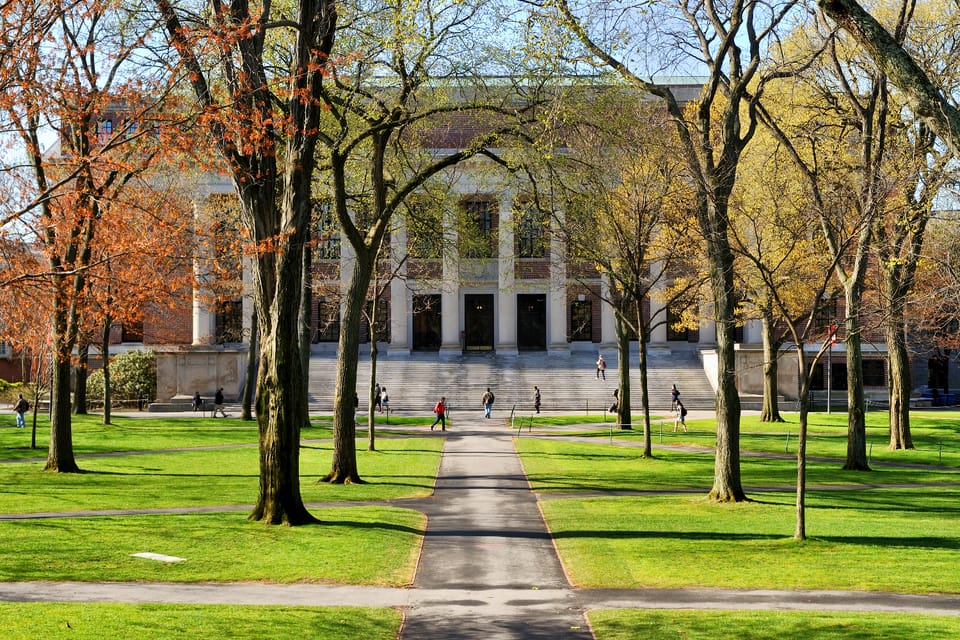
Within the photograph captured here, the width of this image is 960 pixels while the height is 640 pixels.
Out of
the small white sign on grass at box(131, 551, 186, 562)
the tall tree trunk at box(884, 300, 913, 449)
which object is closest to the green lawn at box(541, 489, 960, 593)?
the small white sign on grass at box(131, 551, 186, 562)

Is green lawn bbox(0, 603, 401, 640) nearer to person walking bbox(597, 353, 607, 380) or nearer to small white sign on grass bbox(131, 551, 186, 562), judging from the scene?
small white sign on grass bbox(131, 551, 186, 562)

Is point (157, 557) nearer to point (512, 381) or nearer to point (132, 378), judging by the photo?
point (132, 378)

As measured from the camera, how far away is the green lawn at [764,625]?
10.3m

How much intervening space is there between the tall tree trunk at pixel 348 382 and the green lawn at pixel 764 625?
12.3 metres

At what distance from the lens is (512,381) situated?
5688cm

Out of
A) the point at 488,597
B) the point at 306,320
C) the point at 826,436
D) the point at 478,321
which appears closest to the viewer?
the point at 488,597

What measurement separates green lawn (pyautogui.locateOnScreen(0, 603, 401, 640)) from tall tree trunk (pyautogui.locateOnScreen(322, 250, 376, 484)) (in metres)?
11.5

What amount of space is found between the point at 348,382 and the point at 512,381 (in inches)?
1353

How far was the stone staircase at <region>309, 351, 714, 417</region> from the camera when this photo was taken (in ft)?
173

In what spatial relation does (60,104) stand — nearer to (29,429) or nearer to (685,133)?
(685,133)

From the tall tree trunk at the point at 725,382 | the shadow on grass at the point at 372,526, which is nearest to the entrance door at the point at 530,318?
the tall tree trunk at the point at 725,382

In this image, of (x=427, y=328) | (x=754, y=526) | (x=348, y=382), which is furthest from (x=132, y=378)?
(x=754, y=526)

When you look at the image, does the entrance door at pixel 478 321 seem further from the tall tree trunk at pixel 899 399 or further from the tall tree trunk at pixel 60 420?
the tall tree trunk at pixel 60 420

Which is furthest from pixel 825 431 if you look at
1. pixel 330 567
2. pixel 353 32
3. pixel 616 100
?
pixel 330 567
